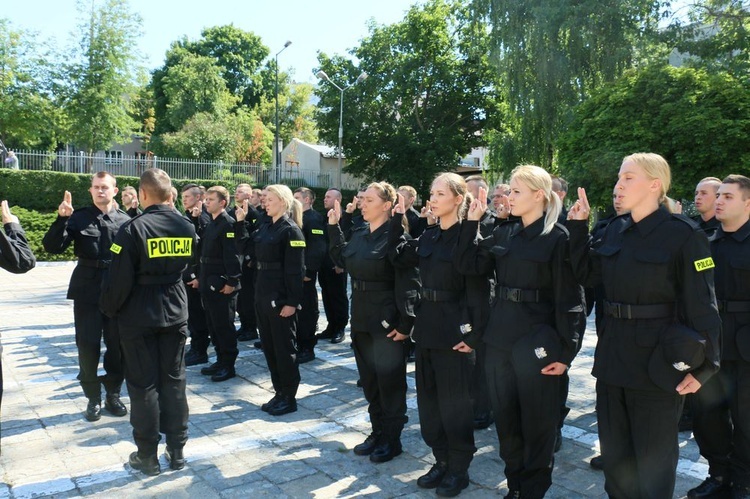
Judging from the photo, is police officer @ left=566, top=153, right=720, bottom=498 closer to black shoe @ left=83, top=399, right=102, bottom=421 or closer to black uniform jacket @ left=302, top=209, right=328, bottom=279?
black shoe @ left=83, top=399, right=102, bottom=421

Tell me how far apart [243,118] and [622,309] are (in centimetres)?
4080

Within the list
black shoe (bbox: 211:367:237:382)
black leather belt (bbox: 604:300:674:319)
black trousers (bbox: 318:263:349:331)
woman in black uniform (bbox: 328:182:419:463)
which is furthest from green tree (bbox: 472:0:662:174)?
black leather belt (bbox: 604:300:674:319)

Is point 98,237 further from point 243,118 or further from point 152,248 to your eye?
point 243,118

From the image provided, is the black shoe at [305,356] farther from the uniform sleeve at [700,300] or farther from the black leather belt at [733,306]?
the uniform sleeve at [700,300]

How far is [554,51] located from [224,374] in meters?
18.1

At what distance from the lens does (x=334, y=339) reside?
9.14 metres

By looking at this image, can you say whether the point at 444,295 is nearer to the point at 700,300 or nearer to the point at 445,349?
the point at 445,349

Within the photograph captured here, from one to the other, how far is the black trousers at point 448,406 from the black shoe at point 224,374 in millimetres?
3382

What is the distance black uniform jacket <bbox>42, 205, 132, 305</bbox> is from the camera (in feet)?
18.2

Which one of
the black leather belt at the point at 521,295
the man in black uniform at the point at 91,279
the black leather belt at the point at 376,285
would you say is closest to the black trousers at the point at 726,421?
the black leather belt at the point at 521,295

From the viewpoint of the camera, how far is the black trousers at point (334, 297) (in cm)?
930

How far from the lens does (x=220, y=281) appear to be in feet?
23.4

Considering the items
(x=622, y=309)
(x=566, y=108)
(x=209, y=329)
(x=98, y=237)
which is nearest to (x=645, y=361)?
(x=622, y=309)

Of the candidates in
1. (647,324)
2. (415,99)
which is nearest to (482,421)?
(647,324)
